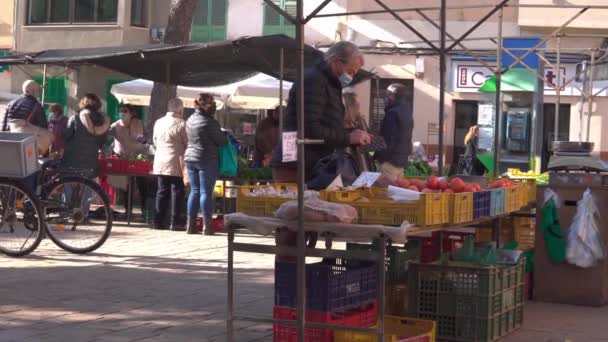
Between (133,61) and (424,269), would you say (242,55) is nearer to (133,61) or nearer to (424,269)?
(133,61)

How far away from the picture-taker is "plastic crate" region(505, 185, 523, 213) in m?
8.92

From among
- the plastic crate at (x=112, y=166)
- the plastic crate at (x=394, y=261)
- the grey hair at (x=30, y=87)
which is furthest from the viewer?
the plastic crate at (x=112, y=166)

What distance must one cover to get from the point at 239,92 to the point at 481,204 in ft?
47.3

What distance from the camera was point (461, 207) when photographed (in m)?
7.58

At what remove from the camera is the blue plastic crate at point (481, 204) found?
26.2 feet

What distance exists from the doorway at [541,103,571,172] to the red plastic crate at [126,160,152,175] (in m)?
15.9

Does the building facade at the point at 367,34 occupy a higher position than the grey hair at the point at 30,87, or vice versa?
the building facade at the point at 367,34

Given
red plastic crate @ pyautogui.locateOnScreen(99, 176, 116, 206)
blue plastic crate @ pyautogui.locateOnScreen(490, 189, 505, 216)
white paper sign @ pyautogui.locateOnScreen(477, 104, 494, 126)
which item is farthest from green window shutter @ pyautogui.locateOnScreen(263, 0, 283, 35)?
blue plastic crate @ pyautogui.locateOnScreen(490, 189, 505, 216)

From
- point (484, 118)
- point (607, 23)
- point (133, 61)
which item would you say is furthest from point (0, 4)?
point (133, 61)

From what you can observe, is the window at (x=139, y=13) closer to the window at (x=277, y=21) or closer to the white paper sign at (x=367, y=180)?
the window at (x=277, y=21)

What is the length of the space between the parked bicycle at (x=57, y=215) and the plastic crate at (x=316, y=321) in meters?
4.78

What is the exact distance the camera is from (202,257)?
1206 cm

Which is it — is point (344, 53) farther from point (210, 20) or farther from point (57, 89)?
point (57, 89)

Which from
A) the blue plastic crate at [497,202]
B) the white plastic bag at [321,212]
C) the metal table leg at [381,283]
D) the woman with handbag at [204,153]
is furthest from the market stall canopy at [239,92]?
the metal table leg at [381,283]
